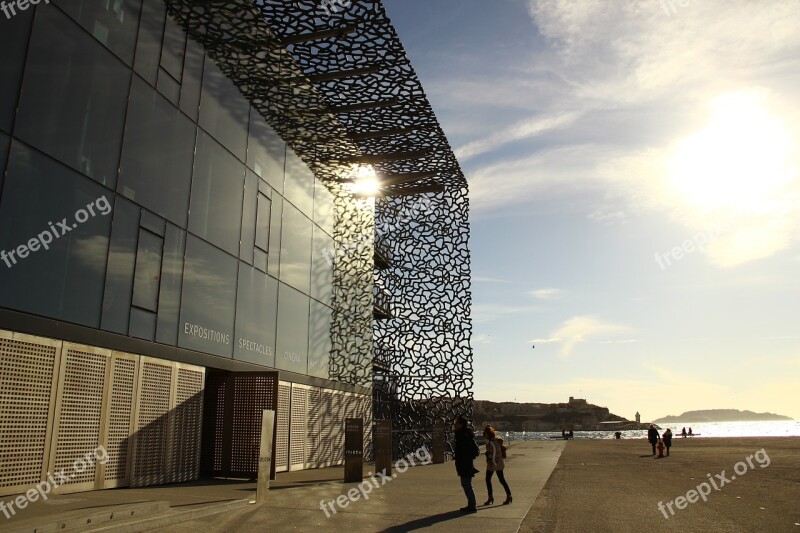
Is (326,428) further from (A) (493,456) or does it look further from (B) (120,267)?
(B) (120,267)

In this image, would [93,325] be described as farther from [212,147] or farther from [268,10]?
[268,10]

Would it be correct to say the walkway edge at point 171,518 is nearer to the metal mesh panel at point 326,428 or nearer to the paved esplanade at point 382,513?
the paved esplanade at point 382,513

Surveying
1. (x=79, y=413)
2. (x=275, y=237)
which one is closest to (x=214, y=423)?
(x=79, y=413)

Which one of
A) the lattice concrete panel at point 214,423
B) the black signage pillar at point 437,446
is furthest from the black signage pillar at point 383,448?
the black signage pillar at point 437,446

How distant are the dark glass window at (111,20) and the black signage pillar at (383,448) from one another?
32.1 feet

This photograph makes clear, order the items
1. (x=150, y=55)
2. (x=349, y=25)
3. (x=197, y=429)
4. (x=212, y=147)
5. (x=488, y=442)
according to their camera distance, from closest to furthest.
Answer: (x=488, y=442) < (x=150, y=55) < (x=197, y=429) < (x=212, y=147) < (x=349, y=25)

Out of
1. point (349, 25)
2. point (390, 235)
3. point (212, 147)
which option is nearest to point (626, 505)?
point (212, 147)

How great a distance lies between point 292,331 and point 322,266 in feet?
10.2

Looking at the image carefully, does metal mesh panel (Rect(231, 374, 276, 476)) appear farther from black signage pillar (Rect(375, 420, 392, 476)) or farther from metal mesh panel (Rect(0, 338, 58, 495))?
metal mesh panel (Rect(0, 338, 58, 495))

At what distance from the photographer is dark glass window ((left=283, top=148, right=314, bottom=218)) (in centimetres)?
1739

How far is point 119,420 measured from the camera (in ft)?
34.1

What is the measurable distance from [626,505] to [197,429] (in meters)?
8.44

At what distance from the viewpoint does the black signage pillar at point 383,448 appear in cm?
1456

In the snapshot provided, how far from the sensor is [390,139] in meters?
20.2
